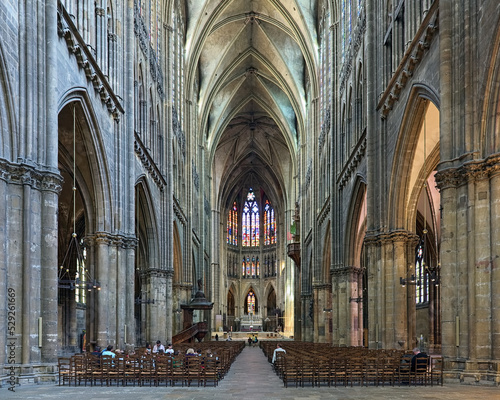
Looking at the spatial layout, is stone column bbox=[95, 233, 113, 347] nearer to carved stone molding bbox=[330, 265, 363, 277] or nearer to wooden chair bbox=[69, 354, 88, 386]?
wooden chair bbox=[69, 354, 88, 386]

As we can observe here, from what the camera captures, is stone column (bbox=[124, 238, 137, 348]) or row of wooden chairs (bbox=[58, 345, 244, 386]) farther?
stone column (bbox=[124, 238, 137, 348])

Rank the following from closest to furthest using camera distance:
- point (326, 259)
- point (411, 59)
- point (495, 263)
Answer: point (495, 263), point (411, 59), point (326, 259)

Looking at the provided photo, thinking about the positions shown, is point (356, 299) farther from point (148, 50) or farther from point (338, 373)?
point (148, 50)

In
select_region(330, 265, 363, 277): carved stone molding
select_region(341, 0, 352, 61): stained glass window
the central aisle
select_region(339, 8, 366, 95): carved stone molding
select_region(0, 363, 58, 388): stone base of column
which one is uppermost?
select_region(341, 0, 352, 61): stained glass window

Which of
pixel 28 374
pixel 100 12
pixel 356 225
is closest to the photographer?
pixel 28 374

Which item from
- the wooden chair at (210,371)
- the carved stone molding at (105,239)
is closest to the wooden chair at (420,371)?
the wooden chair at (210,371)

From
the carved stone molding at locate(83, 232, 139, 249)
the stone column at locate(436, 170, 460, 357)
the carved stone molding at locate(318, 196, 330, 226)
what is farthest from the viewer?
the carved stone molding at locate(318, 196, 330, 226)

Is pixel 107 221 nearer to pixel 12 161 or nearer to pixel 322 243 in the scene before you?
→ pixel 12 161

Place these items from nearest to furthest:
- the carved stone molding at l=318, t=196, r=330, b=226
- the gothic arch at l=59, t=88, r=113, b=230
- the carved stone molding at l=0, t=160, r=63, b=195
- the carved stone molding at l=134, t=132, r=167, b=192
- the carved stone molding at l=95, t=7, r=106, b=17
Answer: the carved stone molding at l=0, t=160, r=63, b=195
the gothic arch at l=59, t=88, r=113, b=230
the carved stone molding at l=95, t=7, r=106, b=17
the carved stone molding at l=134, t=132, r=167, b=192
the carved stone molding at l=318, t=196, r=330, b=226

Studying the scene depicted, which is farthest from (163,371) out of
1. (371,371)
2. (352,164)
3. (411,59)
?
(352,164)

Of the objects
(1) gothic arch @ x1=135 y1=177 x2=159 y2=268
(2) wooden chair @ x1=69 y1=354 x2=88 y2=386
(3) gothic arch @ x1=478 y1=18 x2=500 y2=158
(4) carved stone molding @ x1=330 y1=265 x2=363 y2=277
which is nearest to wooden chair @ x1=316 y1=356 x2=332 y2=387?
(2) wooden chair @ x1=69 y1=354 x2=88 y2=386

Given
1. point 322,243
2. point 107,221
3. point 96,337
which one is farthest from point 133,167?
point 322,243

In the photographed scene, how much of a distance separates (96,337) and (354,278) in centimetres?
1791

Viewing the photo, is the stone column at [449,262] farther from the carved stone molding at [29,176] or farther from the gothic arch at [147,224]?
the gothic arch at [147,224]
